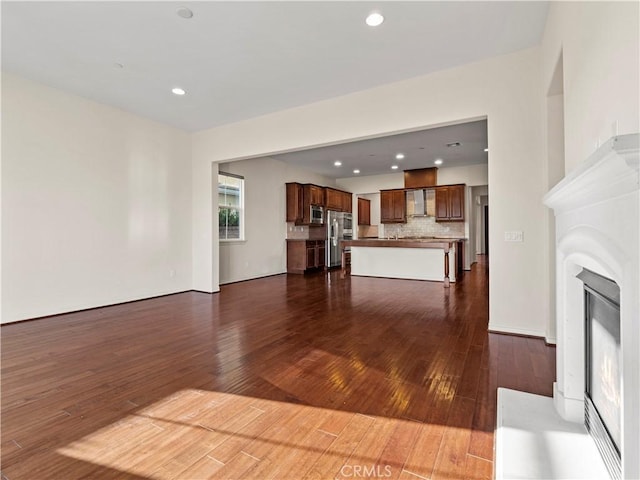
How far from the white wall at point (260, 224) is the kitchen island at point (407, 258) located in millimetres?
1910

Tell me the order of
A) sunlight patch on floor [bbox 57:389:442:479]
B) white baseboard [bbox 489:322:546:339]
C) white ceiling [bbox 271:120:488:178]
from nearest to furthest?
sunlight patch on floor [bbox 57:389:442:479] < white baseboard [bbox 489:322:546:339] < white ceiling [bbox 271:120:488:178]

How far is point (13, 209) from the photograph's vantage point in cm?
381

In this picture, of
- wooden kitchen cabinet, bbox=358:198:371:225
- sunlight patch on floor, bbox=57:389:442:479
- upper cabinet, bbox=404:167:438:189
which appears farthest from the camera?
wooden kitchen cabinet, bbox=358:198:371:225

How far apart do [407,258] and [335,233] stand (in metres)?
2.92

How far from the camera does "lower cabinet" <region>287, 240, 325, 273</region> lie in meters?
8.34

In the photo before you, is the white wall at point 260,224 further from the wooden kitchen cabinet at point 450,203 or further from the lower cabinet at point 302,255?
the wooden kitchen cabinet at point 450,203

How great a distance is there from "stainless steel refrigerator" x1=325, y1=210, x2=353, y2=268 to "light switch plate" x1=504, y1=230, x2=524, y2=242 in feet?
20.0

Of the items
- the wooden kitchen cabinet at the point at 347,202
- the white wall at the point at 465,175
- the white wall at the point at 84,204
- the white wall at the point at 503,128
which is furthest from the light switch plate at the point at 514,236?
the wooden kitchen cabinet at the point at 347,202

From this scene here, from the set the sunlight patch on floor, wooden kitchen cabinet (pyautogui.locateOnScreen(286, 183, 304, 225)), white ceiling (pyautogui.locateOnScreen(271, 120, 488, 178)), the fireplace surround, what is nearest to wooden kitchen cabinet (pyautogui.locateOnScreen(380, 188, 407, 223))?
white ceiling (pyautogui.locateOnScreen(271, 120, 488, 178))

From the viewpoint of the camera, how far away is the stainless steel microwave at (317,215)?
8703 mm

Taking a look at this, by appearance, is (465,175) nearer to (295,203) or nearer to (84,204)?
(295,203)

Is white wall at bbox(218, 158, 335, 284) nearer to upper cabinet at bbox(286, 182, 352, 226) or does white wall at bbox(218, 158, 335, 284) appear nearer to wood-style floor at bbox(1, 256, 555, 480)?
upper cabinet at bbox(286, 182, 352, 226)

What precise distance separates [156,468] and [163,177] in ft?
16.6

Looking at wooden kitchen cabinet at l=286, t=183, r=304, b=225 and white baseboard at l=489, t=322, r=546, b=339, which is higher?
wooden kitchen cabinet at l=286, t=183, r=304, b=225
